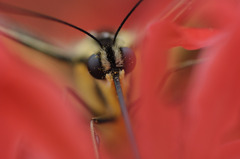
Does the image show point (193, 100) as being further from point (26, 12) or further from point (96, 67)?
point (26, 12)

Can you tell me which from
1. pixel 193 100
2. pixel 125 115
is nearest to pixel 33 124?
pixel 125 115

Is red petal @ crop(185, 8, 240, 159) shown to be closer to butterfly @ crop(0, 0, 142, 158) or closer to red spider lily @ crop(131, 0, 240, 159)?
red spider lily @ crop(131, 0, 240, 159)

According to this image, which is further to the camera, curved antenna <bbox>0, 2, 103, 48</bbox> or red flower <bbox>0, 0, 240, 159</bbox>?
curved antenna <bbox>0, 2, 103, 48</bbox>

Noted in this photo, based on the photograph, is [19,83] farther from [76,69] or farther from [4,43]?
[76,69]

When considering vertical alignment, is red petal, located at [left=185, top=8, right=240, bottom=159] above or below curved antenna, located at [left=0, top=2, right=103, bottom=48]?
below

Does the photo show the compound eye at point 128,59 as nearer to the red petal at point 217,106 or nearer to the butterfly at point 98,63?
the butterfly at point 98,63

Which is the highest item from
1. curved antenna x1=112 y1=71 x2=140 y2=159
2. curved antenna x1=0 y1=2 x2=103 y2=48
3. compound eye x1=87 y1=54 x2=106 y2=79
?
curved antenna x1=0 y1=2 x2=103 y2=48

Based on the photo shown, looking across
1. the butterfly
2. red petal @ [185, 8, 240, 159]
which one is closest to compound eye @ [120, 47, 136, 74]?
the butterfly
